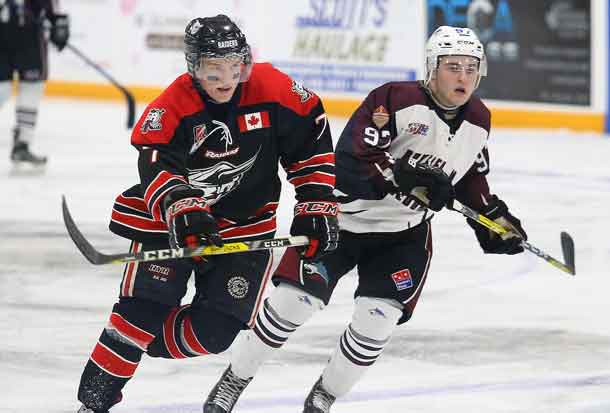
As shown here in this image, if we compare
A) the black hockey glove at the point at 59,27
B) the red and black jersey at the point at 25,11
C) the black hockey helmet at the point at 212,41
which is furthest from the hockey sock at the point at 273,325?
the black hockey glove at the point at 59,27

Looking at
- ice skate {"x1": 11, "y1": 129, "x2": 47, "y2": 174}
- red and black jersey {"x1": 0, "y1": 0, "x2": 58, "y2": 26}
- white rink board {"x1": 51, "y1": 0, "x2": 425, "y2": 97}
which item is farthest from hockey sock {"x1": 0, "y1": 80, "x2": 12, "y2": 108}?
white rink board {"x1": 51, "y1": 0, "x2": 425, "y2": 97}

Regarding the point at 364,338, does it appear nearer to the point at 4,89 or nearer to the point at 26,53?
the point at 26,53

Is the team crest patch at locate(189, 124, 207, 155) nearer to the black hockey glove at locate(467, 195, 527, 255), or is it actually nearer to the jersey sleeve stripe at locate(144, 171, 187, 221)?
the jersey sleeve stripe at locate(144, 171, 187, 221)

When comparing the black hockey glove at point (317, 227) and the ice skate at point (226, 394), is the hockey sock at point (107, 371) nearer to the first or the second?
the ice skate at point (226, 394)

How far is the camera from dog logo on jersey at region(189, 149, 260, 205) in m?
3.34

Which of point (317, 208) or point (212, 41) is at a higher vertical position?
point (212, 41)

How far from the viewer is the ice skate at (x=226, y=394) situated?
3.43 meters

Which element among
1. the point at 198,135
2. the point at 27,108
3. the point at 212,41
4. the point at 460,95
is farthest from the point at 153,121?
the point at 27,108

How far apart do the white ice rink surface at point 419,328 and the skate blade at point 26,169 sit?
1.62 ft

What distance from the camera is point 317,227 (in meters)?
3.32

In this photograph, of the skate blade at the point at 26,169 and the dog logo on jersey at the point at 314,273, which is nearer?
the dog logo on jersey at the point at 314,273

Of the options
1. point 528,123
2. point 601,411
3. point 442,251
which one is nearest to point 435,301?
point 442,251

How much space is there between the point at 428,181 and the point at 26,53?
501 centimetres

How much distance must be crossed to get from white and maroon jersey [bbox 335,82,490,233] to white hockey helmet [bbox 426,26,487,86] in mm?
78
